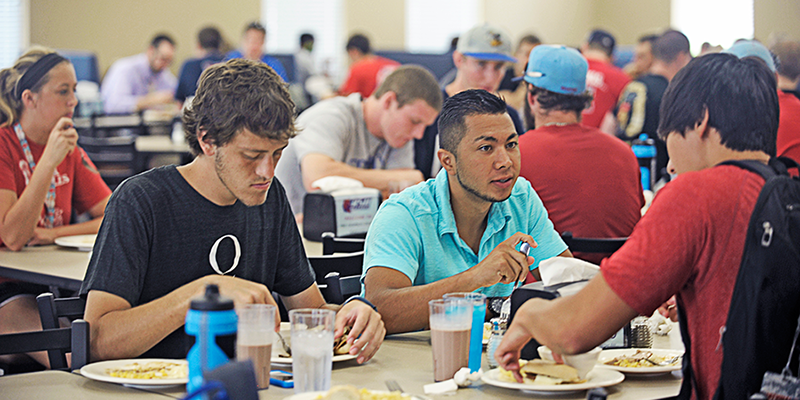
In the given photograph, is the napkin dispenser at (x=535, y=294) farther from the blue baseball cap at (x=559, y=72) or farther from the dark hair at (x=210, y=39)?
the dark hair at (x=210, y=39)

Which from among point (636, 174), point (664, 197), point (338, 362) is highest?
point (664, 197)

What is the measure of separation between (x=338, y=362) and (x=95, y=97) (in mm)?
7021

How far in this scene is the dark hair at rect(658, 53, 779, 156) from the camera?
148cm

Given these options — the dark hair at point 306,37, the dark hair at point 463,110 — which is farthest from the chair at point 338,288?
the dark hair at point 306,37

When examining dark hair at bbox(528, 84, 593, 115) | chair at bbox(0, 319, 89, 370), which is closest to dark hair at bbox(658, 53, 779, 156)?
chair at bbox(0, 319, 89, 370)

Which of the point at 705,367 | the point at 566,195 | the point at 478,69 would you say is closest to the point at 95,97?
the point at 478,69

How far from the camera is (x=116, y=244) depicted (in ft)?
5.78

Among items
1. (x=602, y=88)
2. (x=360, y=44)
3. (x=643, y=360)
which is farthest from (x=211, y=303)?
(x=360, y=44)

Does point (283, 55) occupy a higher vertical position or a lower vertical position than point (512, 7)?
lower

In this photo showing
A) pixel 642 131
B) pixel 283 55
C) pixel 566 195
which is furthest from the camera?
pixel 283 55

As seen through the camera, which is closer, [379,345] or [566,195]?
[379,345]

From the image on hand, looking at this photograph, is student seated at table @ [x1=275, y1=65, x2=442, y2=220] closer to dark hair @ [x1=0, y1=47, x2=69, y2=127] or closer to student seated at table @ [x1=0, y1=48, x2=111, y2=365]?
student seated at table @ [x1=0, y1=48, x2=111, y2=365]

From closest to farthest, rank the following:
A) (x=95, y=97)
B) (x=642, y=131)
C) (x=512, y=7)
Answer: (x=642, y=131), (x=95, y=97), (x=512, y=7)

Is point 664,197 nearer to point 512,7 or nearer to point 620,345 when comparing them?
point 620,345
